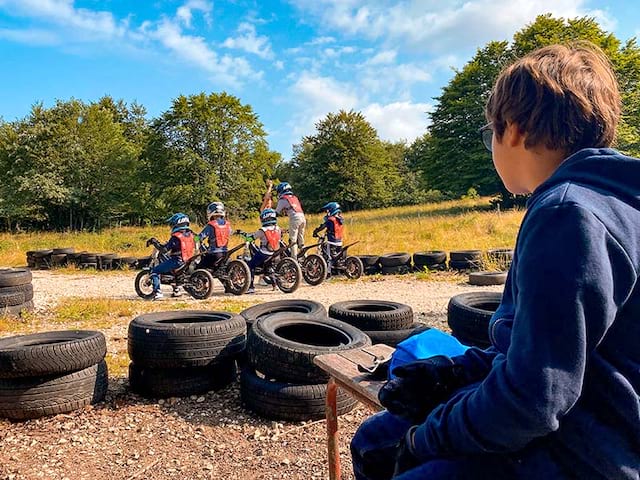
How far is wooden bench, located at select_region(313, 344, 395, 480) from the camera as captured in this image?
6.59 feet

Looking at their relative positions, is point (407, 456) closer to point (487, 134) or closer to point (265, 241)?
point (487, 134)

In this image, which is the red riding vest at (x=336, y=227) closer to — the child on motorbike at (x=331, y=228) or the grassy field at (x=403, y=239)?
the child on motorbike at (x=331, y=228)

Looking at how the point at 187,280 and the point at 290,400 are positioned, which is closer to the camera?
the point at 290,400

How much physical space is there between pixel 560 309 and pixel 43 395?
12.8 feet

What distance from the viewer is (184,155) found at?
35.4 m

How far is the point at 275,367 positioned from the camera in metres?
3.73

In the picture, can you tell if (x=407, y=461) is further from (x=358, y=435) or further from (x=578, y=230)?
(x=578, y=230)

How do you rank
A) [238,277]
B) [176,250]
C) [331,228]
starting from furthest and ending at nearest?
[331,228], [238,277], [176,250]

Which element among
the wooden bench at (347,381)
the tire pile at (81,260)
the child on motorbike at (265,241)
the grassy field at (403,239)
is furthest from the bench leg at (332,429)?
the tire pile at (81,260)

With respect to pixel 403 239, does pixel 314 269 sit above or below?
below

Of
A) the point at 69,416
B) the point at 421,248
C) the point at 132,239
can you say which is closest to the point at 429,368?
the point at 69,416

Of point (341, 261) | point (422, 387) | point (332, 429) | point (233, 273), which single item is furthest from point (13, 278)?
point (422, 387)

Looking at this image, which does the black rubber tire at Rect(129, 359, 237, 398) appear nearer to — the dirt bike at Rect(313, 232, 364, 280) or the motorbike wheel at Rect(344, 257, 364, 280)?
the dirt bike at Rect(313, 232, 364, 280)

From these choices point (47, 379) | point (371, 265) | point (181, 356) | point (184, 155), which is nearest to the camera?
point (47, 379)
